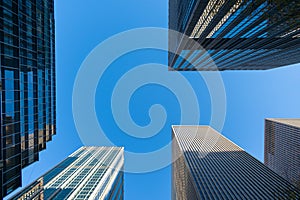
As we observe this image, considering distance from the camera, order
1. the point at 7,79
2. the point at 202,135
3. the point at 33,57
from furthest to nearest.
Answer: the point at 202,135
the point at 33,57
the point at 7,79

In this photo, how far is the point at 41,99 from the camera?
38219 mm

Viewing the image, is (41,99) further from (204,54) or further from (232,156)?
(232,156)

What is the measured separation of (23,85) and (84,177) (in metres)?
77.0

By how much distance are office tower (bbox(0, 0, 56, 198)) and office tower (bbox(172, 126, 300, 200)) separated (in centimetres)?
5347

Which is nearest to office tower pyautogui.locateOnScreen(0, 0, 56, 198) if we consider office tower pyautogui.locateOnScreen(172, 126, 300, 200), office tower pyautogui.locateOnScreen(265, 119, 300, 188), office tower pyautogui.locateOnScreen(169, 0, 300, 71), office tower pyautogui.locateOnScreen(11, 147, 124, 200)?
office tower pyautogui.locateOnScreen(11, 147, 124, 200)

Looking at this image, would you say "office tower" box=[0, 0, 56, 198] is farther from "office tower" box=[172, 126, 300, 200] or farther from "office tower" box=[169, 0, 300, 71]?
"office tower" box=[172, 126, 300, 200]

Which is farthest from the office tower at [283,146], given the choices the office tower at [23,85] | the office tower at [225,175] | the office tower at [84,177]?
the office tower at [23,85]

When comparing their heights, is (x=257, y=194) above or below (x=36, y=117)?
below

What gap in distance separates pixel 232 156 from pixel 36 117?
9781cm

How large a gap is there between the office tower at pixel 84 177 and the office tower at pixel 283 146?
10874 cm

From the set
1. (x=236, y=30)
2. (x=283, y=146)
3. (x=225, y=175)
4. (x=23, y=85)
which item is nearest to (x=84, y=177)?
(x=225, y=175)

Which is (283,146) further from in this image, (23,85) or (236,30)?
(23,85)

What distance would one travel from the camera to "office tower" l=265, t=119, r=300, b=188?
14062 cm

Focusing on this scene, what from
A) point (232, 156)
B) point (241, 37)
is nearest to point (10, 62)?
point (241, 37)
